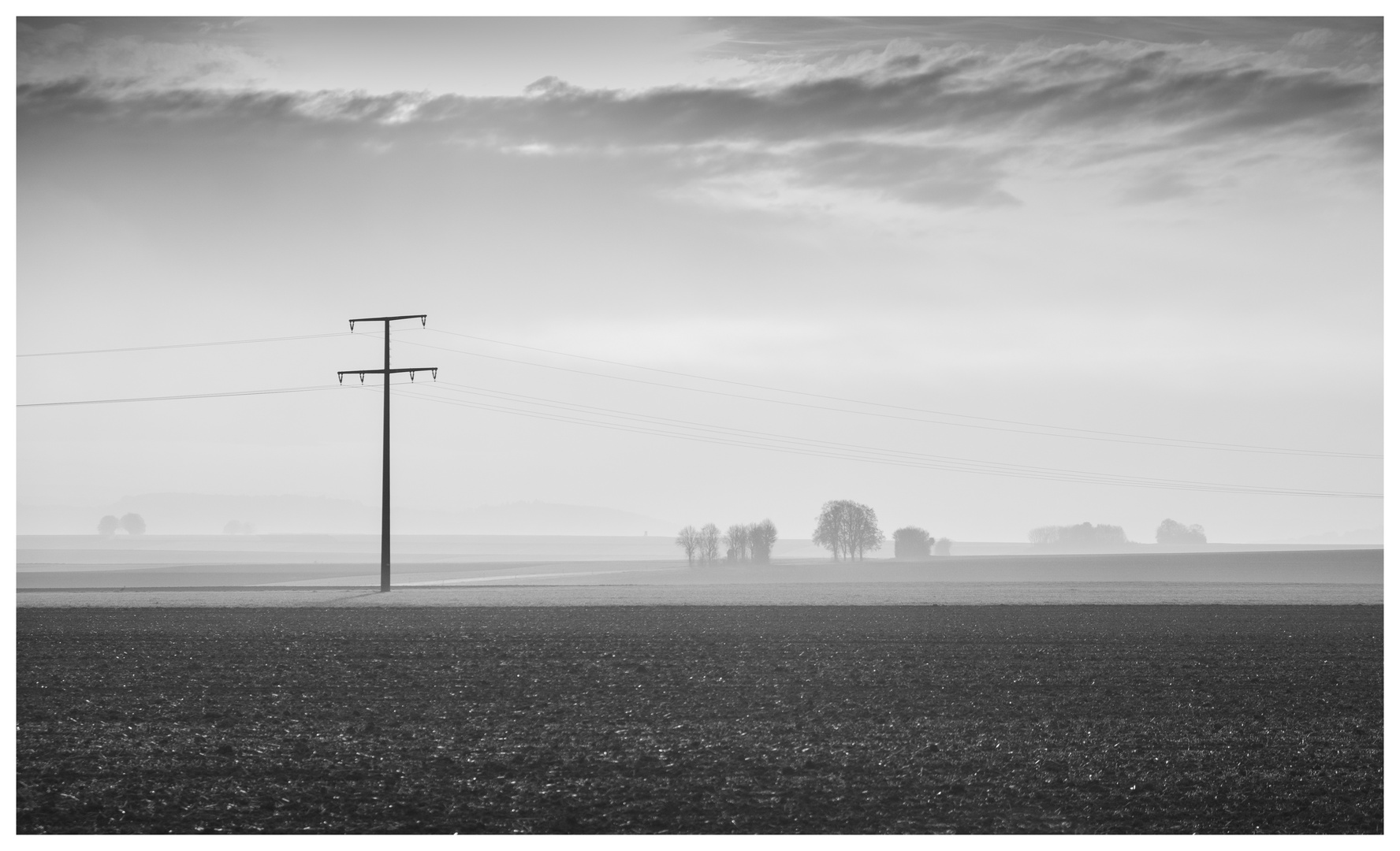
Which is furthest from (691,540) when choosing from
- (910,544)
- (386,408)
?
(386,408)

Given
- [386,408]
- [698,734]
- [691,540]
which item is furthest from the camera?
[691,540]

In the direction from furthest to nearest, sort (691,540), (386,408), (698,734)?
1. (691,540)
2. (386,408)
3. (698,734)

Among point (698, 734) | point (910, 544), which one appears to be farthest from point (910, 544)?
point (698, 734)

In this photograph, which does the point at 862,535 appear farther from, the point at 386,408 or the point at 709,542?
the point at 386,408

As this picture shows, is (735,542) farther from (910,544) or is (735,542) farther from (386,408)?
(386,408)

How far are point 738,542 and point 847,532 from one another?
1619 centimetres

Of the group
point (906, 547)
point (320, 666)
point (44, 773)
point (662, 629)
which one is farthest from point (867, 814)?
point (906, 547)

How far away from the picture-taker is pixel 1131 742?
12.2 meters

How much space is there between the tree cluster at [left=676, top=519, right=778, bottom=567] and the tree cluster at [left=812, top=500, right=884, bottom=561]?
428 inches

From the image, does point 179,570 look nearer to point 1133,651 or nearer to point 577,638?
point 577,638

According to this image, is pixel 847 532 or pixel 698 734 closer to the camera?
pixel 698 734

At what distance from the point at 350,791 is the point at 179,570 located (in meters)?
113

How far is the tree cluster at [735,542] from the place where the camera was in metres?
120

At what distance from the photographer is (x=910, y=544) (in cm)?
14175
